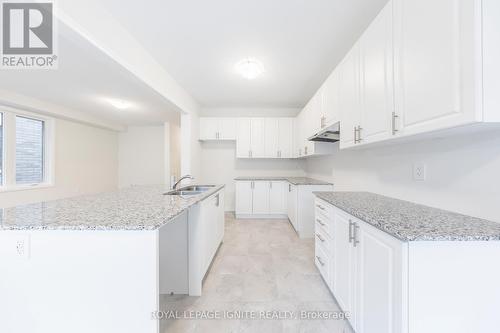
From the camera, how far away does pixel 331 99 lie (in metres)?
2.44

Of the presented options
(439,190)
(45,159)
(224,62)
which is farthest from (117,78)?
(439,190)

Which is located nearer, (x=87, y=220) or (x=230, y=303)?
(x=87, y=220)

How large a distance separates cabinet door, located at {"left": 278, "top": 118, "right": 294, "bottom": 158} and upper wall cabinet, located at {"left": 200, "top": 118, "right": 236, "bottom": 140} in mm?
1028

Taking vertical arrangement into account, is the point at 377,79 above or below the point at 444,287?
above

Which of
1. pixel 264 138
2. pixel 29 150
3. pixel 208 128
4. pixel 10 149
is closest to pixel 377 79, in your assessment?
pixel 264 138

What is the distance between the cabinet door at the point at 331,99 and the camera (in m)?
2.28

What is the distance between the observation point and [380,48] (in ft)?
4.83

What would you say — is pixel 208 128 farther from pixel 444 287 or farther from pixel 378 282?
pixel 444 287

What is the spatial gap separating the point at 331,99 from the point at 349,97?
19.1 inches

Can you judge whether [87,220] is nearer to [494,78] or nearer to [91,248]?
[91,248]

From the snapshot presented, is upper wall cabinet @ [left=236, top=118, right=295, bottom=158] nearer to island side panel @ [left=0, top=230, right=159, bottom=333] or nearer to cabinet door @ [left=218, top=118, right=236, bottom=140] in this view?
cabinet door @ [left=218, top=118, right=236, bottom=140]

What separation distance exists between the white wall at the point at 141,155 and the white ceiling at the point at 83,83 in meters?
1.50

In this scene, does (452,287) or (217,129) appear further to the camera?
(217,129)

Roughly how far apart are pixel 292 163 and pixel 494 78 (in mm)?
4336
